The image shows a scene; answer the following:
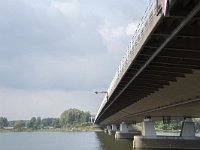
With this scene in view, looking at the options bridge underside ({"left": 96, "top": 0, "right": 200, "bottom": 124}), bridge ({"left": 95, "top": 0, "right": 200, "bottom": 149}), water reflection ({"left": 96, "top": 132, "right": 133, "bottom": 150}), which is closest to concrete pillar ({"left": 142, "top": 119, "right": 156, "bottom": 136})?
water reflection ({"left": 96, "top": 132, "right": 133, "bottom": 150})

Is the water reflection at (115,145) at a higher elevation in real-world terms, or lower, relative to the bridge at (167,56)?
lower

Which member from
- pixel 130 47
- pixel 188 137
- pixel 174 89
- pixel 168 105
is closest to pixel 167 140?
pixel 188 137

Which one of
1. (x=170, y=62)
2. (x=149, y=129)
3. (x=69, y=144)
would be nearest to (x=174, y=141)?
(x=149, y=129)

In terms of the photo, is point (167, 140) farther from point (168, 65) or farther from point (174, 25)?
point (174, 25)

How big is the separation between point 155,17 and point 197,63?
6.62 metres

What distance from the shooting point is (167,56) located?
24422mm

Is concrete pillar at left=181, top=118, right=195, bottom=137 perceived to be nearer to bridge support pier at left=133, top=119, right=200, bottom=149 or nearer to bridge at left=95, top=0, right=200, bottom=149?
bridge support pier at left=133, top=119, right=200, bottom=149

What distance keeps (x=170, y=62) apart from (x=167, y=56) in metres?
1.76

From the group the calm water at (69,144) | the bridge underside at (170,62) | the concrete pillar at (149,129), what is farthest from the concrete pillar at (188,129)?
the bridge underside at (170,62)

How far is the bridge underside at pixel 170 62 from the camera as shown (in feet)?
59.0

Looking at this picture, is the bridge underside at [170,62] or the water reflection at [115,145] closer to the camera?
the bridge underside at [170,62]

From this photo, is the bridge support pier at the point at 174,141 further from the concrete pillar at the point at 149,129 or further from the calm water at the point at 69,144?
the calm water at the point at 69,144

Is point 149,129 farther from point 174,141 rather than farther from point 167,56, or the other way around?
point 167,56

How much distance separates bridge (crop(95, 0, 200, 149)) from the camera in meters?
17.3
